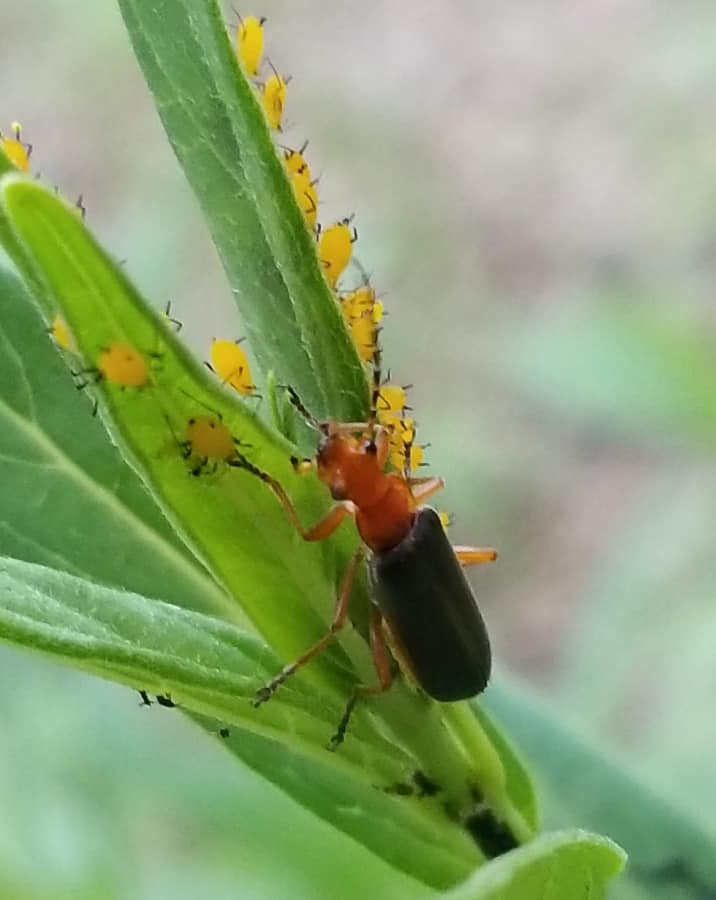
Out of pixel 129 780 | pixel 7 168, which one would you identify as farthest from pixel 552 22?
pixel 7 168

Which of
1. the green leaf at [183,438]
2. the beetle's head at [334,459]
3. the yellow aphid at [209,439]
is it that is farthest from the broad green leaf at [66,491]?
the yellow aphid at [209,439]

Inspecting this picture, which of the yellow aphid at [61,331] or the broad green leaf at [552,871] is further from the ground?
the yellow aphid at [61,331]

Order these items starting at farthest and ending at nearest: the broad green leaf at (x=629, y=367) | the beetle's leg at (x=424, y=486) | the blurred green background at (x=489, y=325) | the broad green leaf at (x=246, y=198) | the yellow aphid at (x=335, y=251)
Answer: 1. the broad green leaf at (x=629, y=367)
2. the blurred green background at (x=489, y=325)
3. the beetle's leg at (x=424, y=486)
4. the yellow aphid at (x=335, y=251)
5. the broad green leaf at (x=246, y=198)

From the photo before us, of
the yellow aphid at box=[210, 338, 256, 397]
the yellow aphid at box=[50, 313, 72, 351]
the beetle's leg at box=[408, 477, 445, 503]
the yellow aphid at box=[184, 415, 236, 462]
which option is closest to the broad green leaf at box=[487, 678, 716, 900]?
the beetle's leg at box=[408, 477, 445, 503]

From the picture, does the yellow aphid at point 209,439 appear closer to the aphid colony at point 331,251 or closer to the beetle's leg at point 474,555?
the aphid colony at point 331,251

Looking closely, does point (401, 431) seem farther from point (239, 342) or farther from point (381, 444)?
point (239, 342)

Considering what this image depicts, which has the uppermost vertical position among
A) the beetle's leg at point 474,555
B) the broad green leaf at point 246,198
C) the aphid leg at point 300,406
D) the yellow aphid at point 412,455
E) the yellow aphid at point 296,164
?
the beetle's leg at point 474,555
